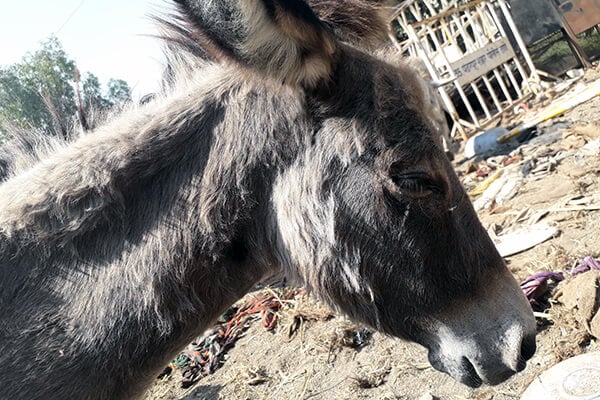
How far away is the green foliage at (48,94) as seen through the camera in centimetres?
219

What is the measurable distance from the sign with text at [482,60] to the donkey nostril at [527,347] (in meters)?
10.4

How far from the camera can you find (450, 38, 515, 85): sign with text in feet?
38.2

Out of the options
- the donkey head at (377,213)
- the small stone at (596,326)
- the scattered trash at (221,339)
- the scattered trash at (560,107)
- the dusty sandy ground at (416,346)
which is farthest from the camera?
the scattered trash at (560,107)

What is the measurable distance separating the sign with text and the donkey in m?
10.5

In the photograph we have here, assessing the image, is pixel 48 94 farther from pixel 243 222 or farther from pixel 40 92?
pixel 243 222

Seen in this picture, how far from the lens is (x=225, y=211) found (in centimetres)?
180

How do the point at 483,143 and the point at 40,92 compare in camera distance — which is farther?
the point at 483,143

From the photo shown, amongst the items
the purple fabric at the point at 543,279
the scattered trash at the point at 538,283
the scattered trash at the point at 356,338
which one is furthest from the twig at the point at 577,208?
the scattered trash at the point at 356,338

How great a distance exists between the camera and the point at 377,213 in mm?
1834

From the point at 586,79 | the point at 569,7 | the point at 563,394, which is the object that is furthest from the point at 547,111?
the point at 563,394

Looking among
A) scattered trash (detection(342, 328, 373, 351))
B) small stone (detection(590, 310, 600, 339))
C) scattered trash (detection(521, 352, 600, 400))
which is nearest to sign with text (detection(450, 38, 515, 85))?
scattered trash (detection(342, 328, 373, 351))

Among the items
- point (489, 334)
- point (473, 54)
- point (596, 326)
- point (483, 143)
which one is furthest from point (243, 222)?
point (473, 54)

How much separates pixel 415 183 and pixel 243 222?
671 mm

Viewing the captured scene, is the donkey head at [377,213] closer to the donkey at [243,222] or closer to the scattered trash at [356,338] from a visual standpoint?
the donkey at [243,222]
